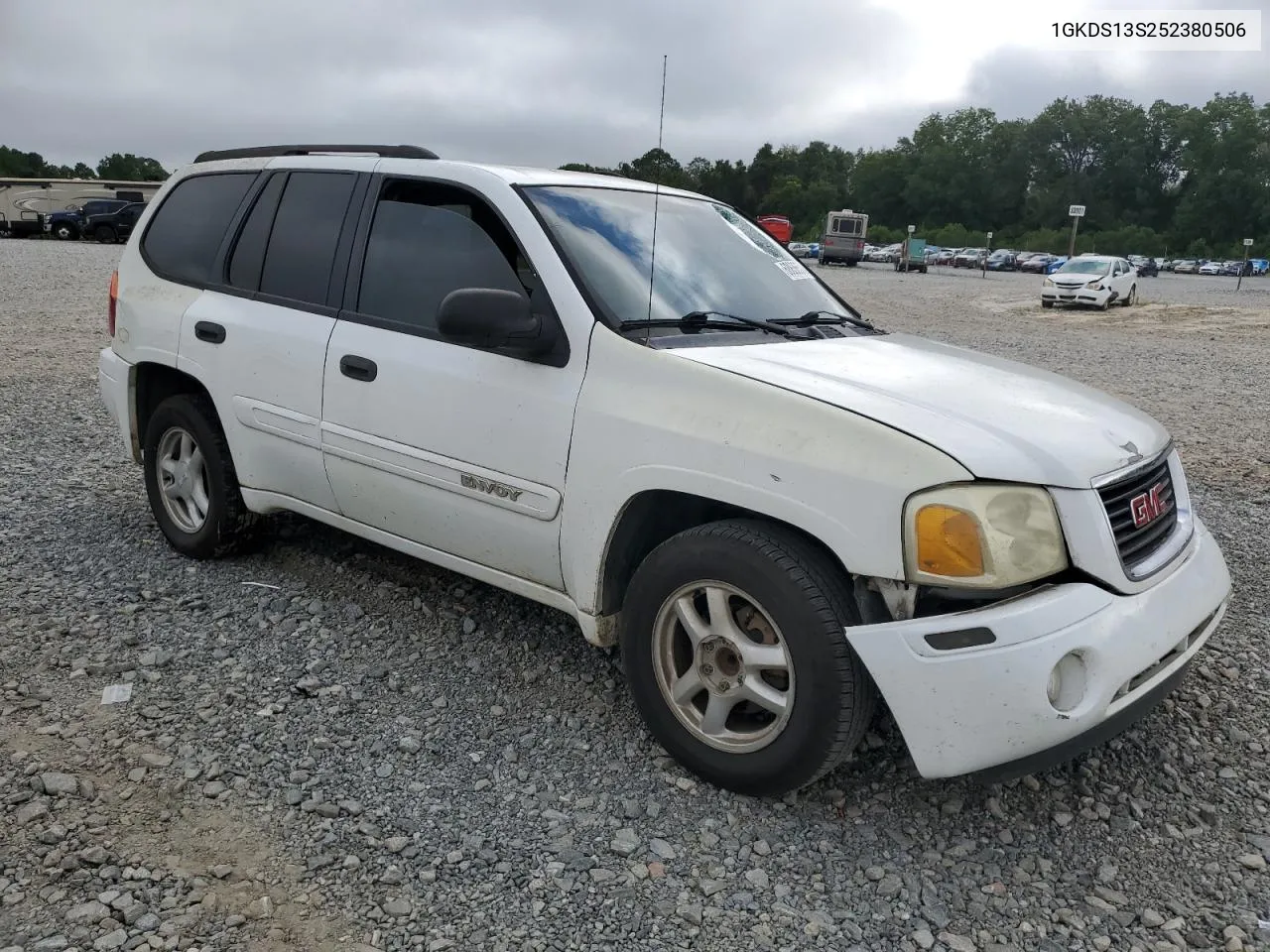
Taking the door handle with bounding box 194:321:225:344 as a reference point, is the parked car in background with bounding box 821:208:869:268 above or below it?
above

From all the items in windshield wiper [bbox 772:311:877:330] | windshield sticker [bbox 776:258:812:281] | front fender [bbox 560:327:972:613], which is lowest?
front fender [bbox 560:327:972:613]

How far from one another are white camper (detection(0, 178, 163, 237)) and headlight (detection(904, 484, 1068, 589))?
139 feet

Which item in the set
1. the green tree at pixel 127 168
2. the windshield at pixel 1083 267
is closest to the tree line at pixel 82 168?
the green tree at pixel 127 168

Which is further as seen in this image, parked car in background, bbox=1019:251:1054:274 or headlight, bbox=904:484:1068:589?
parked car in background, bbox=1019:251:1054:274

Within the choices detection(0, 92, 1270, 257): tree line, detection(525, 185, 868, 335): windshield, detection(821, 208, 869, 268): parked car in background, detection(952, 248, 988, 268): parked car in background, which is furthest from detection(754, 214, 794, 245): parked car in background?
detection(0, 92, 1270, 257): tree line

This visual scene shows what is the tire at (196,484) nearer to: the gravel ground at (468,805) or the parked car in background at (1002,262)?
the gravel ground at (468,805)

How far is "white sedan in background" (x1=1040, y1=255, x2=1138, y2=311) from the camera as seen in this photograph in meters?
25.0

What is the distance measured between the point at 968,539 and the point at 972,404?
0.56 meters

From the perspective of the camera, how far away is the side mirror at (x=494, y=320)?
3014 mm

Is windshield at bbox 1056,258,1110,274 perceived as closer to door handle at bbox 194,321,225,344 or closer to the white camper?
door handle at bbox 194,321,225,344

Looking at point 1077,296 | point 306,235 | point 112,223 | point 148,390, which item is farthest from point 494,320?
point 112,223

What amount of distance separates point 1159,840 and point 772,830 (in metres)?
1.06

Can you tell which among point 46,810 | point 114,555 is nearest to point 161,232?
point 114,555

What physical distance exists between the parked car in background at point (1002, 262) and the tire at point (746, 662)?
222 ft
